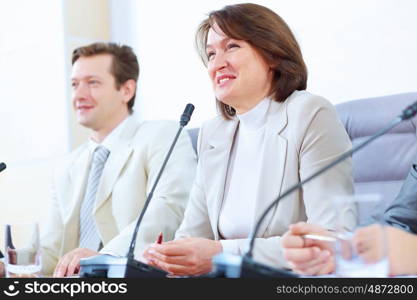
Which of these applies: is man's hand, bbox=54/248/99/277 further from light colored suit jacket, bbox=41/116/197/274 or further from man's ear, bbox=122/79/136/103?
man's ear, bbox=122/79/136/103

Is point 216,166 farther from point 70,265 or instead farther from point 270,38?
point 70,265

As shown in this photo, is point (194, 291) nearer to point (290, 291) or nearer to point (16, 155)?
point (290, 291)

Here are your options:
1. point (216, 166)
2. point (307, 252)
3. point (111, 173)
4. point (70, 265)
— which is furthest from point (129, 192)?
point (307, 252)

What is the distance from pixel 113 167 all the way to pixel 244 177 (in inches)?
37.7

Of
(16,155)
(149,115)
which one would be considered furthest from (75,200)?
(16,155)

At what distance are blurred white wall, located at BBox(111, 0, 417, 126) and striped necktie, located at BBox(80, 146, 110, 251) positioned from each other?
657 mm

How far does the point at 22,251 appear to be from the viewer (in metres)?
1.54

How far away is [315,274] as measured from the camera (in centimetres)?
104

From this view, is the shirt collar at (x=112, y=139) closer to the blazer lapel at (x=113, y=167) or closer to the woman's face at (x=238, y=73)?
the blazer lapel at (x=113, y=167)

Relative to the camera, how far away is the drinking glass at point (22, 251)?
4.98 feet

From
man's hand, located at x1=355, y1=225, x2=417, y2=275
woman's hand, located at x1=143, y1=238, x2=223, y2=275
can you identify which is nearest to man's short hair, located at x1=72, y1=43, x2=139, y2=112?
woman's hand, located at x1=143, y1=238, x2=223, y2=275

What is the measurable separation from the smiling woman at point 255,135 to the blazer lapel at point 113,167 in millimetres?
663

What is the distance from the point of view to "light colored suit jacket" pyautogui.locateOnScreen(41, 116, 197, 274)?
2.53 meters

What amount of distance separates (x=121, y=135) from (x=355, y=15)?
43.4 inches
